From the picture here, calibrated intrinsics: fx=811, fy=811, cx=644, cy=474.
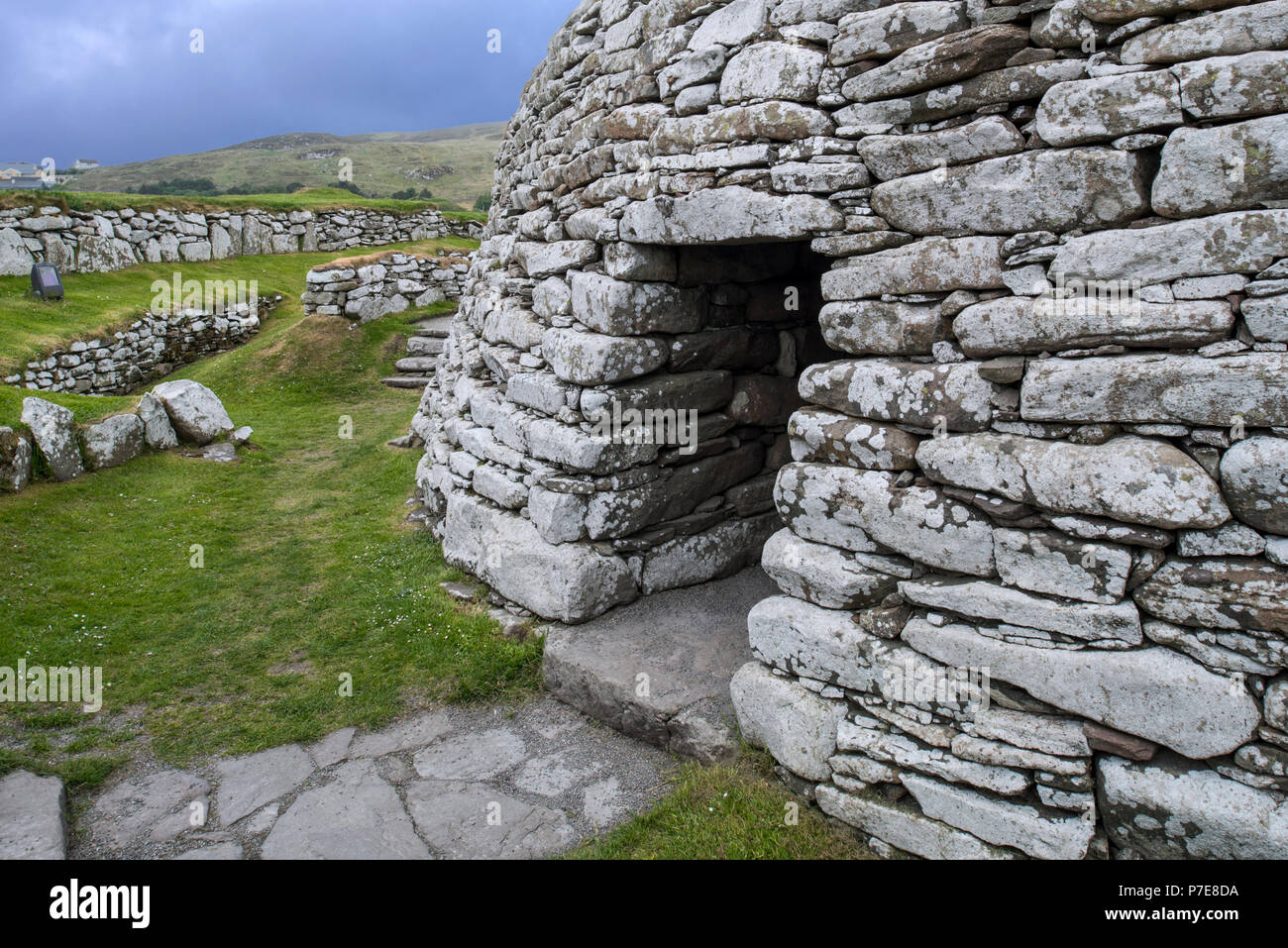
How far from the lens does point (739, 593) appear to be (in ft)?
20.5

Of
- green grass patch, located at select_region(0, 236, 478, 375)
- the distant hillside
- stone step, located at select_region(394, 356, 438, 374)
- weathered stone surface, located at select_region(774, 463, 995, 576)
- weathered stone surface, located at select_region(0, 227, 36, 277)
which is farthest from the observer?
the distant hillside

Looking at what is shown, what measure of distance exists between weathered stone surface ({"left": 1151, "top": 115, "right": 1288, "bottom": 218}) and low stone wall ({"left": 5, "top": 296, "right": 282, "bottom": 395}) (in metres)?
14.5

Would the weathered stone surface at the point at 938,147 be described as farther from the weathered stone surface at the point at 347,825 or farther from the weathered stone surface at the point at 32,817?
the weathered stone surface at the point at 32,817

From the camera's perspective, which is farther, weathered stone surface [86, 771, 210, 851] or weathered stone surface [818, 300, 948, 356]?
weathered stone surface [86, 771, 210, 851]

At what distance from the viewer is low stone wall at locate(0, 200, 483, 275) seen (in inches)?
652

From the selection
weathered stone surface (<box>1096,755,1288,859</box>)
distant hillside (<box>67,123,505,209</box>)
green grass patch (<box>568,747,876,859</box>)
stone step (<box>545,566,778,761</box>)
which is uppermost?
distant hillside (<box>67,123,505,209</box>)

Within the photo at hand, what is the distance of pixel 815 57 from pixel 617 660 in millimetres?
3748

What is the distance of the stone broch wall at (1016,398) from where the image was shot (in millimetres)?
3053

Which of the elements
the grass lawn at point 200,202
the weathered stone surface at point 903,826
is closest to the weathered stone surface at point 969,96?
the weathered stone surface at point 903,826

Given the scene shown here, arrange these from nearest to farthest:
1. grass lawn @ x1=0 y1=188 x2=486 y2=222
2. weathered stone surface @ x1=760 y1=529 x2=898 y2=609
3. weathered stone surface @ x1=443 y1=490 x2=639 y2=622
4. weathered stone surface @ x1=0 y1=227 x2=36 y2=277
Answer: weathered stone surface @ x1=760 y1=529 x2=898 y2=609, weathered stone surface @ x1=443 y1=490 x2=639 y2=622, weathered stone surface @ x1=0 y1=227 x2=36 y2=277, grass lawn @ x1=0 y1=188 x2=486 y2=222

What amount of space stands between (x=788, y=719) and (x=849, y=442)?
150 cm

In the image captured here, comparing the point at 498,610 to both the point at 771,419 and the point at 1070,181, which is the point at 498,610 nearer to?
the point at 771,419

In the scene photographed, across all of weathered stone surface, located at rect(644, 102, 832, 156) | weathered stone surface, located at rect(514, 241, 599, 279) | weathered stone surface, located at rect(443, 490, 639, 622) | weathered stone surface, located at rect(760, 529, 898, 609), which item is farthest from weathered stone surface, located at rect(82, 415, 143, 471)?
weathered stone surface, located at rect(760, 529, 898, 609)

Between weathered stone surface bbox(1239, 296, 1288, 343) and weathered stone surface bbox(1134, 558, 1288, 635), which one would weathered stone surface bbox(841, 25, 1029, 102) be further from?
weathered stone surface bbox(1134, 558, 1288, 635)
